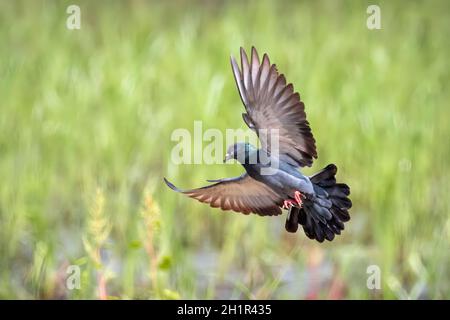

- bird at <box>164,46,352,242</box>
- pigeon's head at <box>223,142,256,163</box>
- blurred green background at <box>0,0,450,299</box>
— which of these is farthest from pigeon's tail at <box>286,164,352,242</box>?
blurred green background at <box>0,0,450,299</box>

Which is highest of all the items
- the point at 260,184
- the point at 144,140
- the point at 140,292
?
the point at 144,140

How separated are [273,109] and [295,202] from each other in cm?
14

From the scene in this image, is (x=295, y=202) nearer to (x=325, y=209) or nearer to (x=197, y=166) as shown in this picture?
(x=325, y=209)

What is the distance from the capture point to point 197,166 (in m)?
3.86

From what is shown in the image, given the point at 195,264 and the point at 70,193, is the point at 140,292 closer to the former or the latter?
the point at 195,264

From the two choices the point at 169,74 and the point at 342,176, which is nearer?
the point at 342,176

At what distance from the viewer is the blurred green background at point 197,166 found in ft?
10.9

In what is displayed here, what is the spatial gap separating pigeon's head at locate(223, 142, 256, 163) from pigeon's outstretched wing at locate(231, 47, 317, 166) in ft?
0.09

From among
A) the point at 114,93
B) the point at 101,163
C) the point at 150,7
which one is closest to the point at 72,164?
the point at 101,163

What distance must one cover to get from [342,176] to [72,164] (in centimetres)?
108

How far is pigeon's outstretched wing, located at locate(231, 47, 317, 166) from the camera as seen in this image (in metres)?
1.43

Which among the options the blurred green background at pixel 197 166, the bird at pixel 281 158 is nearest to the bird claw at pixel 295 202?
the bird at pixel 281 158

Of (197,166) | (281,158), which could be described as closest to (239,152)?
(281,158)
